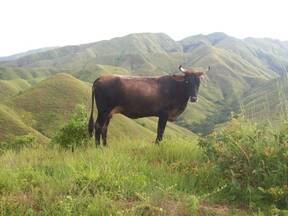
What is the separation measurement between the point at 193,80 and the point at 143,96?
5.34 ft

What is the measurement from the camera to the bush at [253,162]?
7523 millimetres

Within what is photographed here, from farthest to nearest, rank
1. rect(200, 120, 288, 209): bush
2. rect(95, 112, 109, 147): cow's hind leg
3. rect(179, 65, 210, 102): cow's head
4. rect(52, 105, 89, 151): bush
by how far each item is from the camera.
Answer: rect(179, 65, 210, 102): cow's head
rect(95, 112, 109, 147): cow's hind leg
rect(52, 105, 89, 151): bush
rect(200, 120, 288, 209): bush

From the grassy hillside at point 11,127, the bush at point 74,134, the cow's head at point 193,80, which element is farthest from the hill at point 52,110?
the cow's head at point 193,80

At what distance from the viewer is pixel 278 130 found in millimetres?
8688

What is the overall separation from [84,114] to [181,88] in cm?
313

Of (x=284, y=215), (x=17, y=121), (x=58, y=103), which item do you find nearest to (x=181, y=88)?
(x=284, y=215)

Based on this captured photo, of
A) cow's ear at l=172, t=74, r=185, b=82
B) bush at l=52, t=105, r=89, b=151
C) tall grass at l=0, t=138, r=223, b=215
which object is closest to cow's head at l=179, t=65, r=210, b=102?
cow's ear at l=172, t=74, r=185, b=82

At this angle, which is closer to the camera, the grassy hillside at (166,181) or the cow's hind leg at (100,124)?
the grassy hillside at (166,181)

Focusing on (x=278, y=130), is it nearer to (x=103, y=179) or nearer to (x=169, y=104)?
(x=103, y=179)

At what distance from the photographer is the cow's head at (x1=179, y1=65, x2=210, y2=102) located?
13828mm

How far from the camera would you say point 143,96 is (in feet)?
44.8

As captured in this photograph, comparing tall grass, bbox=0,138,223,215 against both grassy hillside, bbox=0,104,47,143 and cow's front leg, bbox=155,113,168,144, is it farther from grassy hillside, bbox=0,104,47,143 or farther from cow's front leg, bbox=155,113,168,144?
grassy hillside, bbox=0,104,47,143

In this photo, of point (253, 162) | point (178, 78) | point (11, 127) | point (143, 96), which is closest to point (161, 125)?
point (143, 96)

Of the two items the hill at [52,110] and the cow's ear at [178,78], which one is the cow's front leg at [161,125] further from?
the hill at [52,110]
